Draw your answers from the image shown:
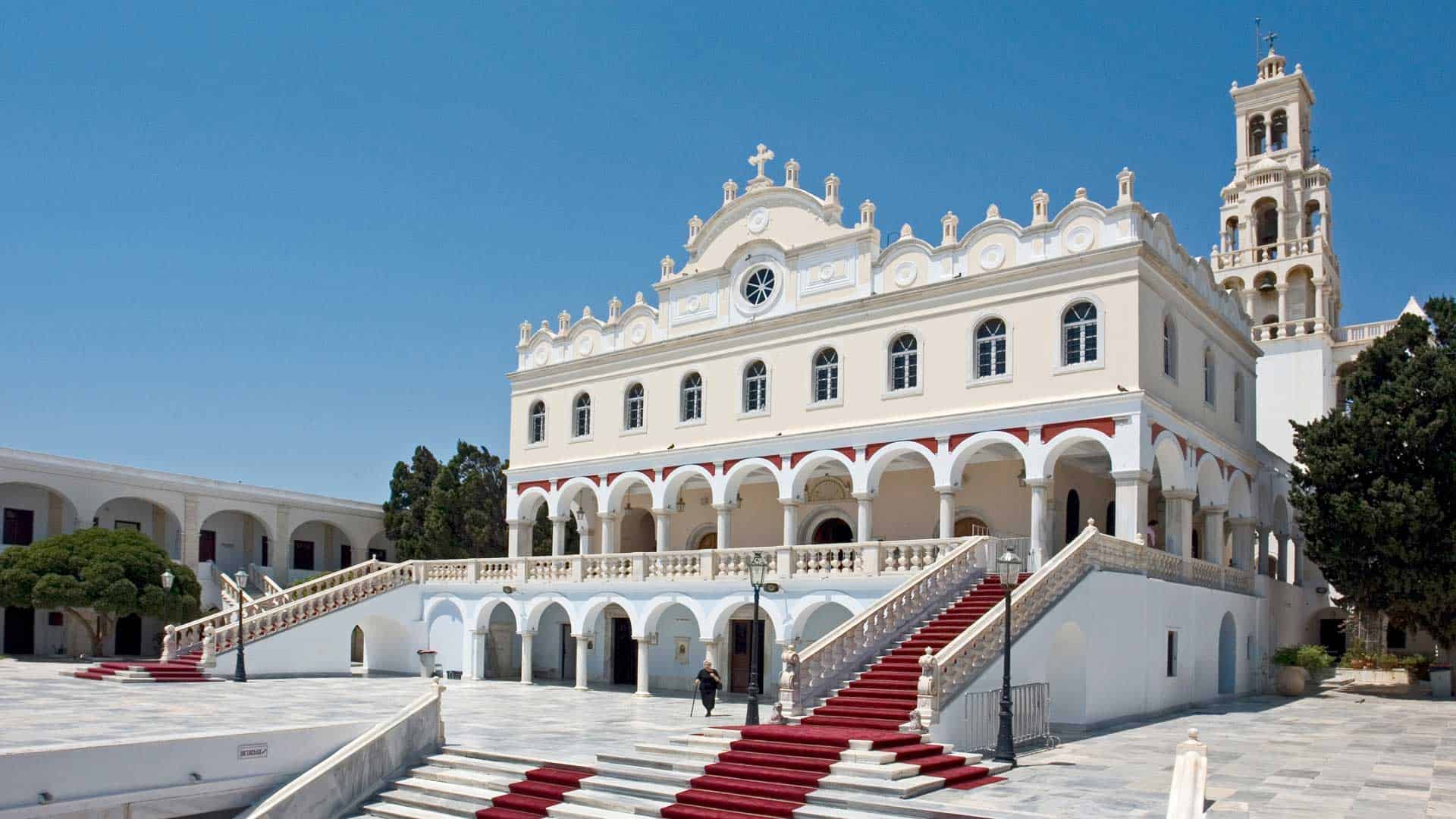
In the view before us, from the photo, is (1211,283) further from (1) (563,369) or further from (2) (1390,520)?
(1) (563,369)

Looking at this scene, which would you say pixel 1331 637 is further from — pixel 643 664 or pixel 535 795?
pixel 535 795

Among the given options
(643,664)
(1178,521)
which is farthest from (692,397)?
(1178,521)

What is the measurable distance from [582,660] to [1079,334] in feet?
48.3

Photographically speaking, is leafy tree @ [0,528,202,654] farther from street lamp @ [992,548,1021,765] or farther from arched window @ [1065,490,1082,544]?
street lamp @ [992,548,1021,765]

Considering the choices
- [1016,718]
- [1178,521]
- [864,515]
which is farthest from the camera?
[864,515]

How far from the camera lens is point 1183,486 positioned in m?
27.5

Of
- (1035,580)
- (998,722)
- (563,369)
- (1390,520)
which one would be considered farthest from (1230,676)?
(563,369)

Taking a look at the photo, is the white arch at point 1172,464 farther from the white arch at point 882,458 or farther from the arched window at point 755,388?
the arched window at point 755,388

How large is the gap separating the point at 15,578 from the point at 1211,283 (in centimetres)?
3398

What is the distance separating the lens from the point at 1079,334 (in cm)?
2591

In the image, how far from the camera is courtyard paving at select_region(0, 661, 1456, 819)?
14.5 m

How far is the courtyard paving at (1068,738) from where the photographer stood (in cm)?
1446

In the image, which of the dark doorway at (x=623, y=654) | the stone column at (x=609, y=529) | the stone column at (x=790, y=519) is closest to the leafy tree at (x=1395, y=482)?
the stone column at (x=790, y=519)

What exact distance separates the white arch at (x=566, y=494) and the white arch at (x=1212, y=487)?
1633 cm
